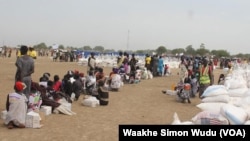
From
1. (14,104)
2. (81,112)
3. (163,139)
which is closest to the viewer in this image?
(163,139)

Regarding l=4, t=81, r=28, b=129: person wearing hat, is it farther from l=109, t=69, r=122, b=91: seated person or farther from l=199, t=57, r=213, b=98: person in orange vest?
l=109, t=69, r=122, b=91: seated person

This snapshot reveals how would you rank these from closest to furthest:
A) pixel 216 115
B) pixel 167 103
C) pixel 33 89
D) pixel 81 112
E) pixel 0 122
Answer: pixel 216 115
pixel 0 122
pixel 33 89
pixel 81 112
pixel 167 103

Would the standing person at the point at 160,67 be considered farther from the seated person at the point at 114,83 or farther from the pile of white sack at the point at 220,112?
the pile of white sack at the point at 220,112

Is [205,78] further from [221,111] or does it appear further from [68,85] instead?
[221,111]

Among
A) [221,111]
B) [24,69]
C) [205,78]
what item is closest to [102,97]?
[24,69]

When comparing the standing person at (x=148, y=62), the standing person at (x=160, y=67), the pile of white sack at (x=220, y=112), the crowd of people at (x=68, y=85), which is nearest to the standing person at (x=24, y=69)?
the crowd of people at (x=68, y=85)

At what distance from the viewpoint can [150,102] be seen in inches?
454

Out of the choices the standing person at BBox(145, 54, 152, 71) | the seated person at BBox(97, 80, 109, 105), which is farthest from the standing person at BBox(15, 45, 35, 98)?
the standing person at BBox(145, 54, 152, 71)

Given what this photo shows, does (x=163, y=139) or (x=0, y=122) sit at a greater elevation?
(x=163, y=139)

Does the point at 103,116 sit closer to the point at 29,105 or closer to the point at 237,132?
the point at 29,105

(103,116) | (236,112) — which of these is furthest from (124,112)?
(236,112)

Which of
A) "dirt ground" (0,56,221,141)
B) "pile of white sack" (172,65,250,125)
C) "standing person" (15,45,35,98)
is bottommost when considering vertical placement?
"dirt ground" (0,56,221,141)

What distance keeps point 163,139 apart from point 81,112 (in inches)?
202

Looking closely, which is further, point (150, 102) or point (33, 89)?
point (150, 102)
